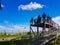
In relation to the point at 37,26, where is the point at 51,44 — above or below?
below

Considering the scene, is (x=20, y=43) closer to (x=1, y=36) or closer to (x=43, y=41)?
(x=43, y=41)

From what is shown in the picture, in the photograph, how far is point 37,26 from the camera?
18609 mm

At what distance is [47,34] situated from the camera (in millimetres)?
18547

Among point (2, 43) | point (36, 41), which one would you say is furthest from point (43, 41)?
point (2, 43)

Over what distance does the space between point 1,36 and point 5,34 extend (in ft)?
2.98

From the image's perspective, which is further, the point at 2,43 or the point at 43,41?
the point at 2,43

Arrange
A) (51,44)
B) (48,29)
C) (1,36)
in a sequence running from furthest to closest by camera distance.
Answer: (1,36) → (48,29) → (51,44)

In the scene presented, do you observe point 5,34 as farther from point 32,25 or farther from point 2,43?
point 32,25

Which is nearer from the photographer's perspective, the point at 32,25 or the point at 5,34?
the point at 32,25

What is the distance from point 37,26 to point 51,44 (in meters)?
2.26

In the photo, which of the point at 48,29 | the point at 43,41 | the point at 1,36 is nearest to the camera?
the point at 43,41

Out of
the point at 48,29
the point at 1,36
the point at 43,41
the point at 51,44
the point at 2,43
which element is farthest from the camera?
the point at 1,36

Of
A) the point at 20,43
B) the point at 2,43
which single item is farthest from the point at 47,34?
the point at 2,43

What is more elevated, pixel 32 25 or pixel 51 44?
pixel 32 25
